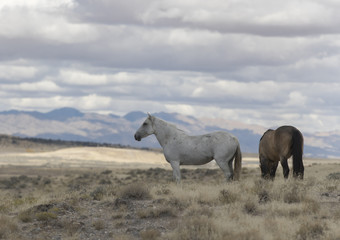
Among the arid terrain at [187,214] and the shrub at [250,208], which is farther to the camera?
the shrub at [250,208]

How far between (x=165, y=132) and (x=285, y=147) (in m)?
3.73

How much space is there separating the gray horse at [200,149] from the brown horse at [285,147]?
1385 millimetres

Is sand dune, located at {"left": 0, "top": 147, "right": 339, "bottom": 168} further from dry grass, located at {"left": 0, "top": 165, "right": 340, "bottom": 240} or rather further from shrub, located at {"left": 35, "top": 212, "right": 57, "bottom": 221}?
shrub, located at {"left": 35, "top": 212, "right": 57, "bottom": 221}

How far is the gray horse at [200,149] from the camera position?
17.2m

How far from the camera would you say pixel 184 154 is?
17422mm

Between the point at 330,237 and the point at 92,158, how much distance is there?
105 m

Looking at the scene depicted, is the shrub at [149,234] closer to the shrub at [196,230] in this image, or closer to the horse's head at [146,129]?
the shrub at [196,230]

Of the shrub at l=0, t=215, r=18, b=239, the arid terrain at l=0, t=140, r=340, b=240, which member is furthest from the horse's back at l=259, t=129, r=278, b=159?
the shrub at l=0, t=215, r=18, b=239

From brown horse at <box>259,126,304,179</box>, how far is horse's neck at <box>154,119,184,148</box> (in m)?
2.91

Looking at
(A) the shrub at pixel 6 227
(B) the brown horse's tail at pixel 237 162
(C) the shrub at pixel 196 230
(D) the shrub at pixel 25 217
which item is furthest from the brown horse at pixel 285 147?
(A) the shrub at pixel 6 227

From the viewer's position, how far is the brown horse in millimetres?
17672

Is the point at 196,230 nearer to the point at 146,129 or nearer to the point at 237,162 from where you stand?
the point at 237,162

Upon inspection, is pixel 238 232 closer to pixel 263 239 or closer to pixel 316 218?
pixel 263 239

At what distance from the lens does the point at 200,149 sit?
17188mm
